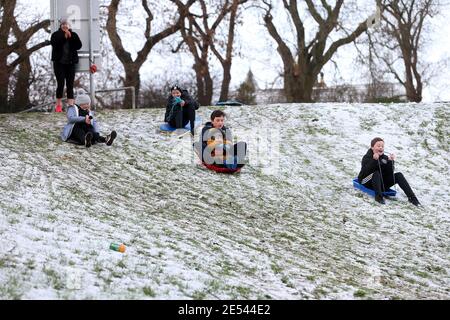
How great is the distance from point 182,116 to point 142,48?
42.4 feet

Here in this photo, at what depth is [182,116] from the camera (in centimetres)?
1397

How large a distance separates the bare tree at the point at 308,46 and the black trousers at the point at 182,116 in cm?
1351

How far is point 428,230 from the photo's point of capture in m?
9.91

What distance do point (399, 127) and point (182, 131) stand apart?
5199 mm

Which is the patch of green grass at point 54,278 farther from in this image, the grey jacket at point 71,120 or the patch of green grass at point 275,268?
the grey jacket at point 71,120

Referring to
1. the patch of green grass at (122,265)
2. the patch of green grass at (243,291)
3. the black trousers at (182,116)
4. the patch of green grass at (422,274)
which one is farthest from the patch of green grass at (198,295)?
the black trousers at (182,116)

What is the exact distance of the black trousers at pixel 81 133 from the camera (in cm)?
1209

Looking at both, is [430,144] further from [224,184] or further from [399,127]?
[224,184]

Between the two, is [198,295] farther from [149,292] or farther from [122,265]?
[122,265]

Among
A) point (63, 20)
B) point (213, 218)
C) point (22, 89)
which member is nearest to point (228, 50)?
point (22, 89)

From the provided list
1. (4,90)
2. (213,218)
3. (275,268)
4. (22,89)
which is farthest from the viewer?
(22,89)

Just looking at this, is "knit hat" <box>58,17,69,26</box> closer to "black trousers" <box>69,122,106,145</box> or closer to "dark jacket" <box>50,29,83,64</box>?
"dark jacket" <box>50,29,83,64</box>
